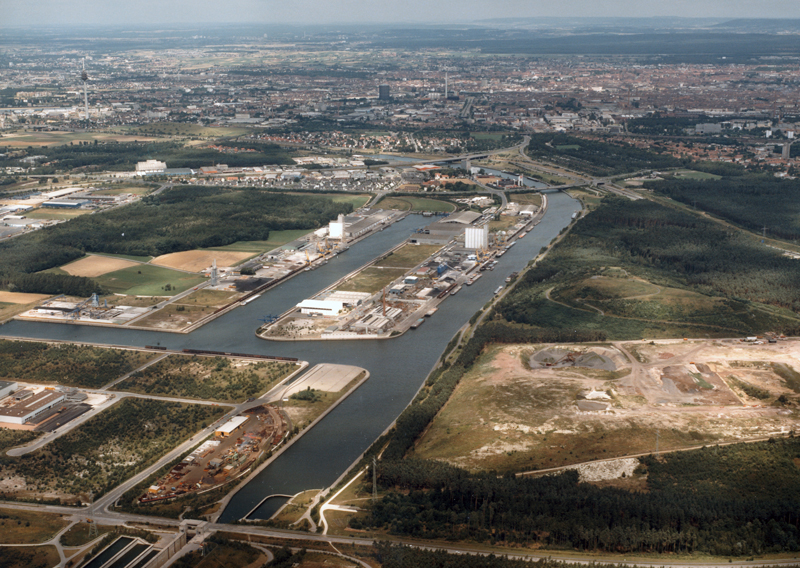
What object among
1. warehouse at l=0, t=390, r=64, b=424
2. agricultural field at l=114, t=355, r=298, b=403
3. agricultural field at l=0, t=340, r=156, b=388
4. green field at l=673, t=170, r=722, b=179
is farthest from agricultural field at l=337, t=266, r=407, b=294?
green field at l=673, t=170, r=722, b=179

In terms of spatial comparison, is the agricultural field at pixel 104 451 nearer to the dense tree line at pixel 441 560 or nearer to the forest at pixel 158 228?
the dense tree line at pixel 441 560

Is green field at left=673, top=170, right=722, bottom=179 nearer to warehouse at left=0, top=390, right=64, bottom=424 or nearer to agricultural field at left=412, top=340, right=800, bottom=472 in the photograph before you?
agricultural field at left=412, top=340, right=800, bottom=472

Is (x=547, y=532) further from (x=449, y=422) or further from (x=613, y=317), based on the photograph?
(x=613, y=317)

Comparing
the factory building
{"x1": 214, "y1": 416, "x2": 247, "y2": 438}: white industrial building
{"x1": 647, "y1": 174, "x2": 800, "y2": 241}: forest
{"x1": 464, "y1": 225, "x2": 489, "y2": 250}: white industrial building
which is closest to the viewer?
{"x1": 214, "y1": 416, "x2": 247, "y2": 438}: white industrial building

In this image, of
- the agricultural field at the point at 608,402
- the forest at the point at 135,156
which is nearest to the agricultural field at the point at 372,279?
the agricultural field at the point at 608,402

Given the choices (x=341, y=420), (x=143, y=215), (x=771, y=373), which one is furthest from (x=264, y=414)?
(x=143, y=215)

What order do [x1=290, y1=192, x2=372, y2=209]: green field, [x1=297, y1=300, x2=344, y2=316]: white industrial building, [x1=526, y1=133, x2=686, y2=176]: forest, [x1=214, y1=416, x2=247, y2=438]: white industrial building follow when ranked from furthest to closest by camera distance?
[x1=526, y1=133, x2=686, y2=176]: forest → [x1=290, y1=192, x2=372, y2=209]: green field → [x1=297, y1=300, x2=344, y2=316]: white industrial building → [x1=214, y1=416, x2=247, y2=438]: white industrial building
